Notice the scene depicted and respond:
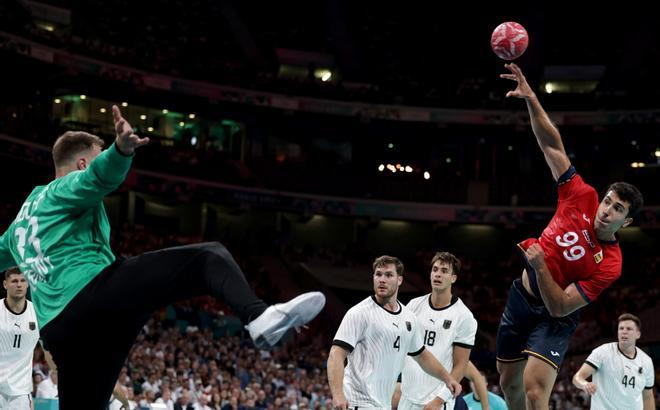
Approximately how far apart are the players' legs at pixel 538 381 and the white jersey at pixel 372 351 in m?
1.71

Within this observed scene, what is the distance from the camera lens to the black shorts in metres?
Answer: 9.19

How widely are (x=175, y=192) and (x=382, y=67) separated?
14347mm

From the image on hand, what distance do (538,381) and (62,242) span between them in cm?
521

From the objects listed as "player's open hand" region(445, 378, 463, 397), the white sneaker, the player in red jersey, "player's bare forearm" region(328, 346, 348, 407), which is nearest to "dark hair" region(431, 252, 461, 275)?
"player's open hand" region(445, 378, 463, 397)

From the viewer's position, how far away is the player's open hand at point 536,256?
8594 millimetres

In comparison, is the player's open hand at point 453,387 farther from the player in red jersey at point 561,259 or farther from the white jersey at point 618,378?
the white jersey at point 618,378

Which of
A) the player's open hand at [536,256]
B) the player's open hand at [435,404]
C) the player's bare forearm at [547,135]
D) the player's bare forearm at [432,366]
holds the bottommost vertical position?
the player's open hand at [435,404]

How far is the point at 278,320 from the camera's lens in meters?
5.37

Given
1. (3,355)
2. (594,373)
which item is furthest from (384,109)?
(3,355)

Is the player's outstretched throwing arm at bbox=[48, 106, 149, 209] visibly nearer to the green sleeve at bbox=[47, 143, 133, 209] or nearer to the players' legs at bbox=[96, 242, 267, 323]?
the green sleeve at bbox=[47, 143, 133, 209]

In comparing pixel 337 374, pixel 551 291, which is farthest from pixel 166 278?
pixel 551 291

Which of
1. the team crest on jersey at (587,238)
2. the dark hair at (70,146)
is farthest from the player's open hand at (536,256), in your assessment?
the dark hair at (70,146)

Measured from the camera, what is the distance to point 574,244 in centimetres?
907

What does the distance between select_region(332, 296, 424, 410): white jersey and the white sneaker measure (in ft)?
15.2
